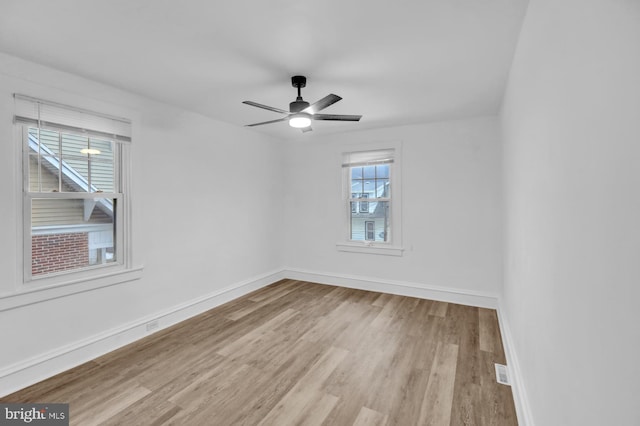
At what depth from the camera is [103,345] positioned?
2.84m

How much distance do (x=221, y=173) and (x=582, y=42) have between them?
396 cm

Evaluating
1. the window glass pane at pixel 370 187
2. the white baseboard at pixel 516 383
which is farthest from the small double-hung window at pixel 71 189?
the white baseboard at pixel 516 383

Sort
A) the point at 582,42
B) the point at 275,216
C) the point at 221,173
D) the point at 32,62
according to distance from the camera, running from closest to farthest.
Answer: the point at 582,42, the point at 32,62, the point at 221,173, the point at 275,216

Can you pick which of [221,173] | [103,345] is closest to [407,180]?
[221,173]

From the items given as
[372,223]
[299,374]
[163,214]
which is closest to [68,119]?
[163,214]

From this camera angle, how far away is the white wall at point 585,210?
0.63 m

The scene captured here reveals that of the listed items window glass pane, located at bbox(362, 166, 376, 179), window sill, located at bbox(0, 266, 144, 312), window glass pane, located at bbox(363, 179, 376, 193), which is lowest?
window sill, located at bbox(0, 266, 144, 312)

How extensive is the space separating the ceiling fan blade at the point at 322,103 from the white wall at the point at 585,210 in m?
1.30

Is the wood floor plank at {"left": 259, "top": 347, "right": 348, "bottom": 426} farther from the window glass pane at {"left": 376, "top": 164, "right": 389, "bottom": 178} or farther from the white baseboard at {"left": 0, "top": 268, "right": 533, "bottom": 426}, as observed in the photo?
the window glass pane at {"left": 376, "top": 164, "right": 389, "bottom": 178}

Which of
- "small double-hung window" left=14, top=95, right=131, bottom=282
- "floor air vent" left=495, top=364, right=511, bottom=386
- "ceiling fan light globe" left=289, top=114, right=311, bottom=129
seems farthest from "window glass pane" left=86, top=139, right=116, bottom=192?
"floor air vent" left=495, top=364, right=511, bottom=386

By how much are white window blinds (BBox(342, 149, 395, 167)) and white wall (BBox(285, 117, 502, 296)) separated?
0.12 m

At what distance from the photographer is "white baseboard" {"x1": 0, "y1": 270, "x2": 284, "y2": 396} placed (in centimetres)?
230

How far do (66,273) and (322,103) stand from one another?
2.77 metres

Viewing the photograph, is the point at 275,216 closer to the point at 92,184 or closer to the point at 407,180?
the point at 407,180
